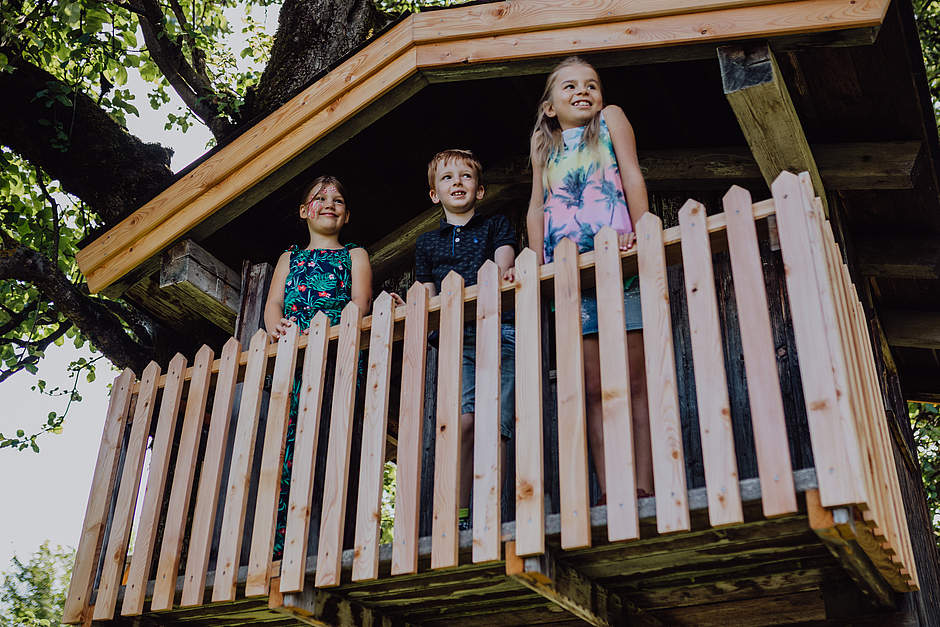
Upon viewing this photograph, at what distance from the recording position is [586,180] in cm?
448

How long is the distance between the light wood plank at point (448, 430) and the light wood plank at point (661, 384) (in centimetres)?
80

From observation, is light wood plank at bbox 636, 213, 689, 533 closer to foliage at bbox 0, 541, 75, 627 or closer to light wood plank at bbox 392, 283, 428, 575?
light wood plank at bbox 392, 283, 428, 575

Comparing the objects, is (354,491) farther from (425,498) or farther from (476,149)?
(476,149)

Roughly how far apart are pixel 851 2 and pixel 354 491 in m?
3.78

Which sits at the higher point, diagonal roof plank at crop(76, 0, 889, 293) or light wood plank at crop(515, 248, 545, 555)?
diagonal roof plank at crop(76, 0, 889, 293)

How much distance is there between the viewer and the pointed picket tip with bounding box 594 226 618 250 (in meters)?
3.85

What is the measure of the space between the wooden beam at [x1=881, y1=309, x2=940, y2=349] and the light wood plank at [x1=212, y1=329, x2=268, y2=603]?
15.9 feet

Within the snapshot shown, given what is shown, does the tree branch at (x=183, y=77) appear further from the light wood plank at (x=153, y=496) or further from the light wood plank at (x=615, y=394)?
the light wood plank at (x=615, y=394)

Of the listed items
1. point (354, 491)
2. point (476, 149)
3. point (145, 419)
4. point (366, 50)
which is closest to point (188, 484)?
point (145, 419)

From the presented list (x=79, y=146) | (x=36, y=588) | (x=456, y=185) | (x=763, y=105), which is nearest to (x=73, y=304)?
(x=79, y=146)

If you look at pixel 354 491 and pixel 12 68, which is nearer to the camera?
pixel 354 491

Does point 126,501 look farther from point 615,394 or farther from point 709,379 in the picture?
point 709,379

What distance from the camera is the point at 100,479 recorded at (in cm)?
489

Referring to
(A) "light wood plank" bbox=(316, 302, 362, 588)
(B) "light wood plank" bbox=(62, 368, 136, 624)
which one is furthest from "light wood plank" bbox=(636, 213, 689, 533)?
(B) "light wood plank" bbox=(62, 368, 136, 624)
